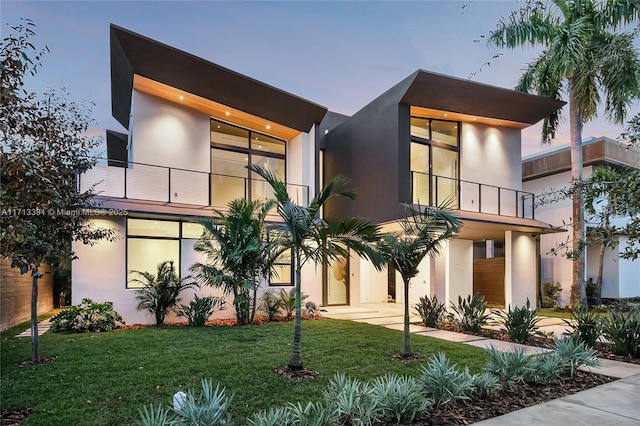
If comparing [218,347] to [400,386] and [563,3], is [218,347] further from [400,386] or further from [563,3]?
[563,3]

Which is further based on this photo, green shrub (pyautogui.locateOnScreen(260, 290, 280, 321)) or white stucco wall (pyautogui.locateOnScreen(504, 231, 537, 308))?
white stucco wall (pyautogui.locateOnScreen(504, 231, 537, 308))

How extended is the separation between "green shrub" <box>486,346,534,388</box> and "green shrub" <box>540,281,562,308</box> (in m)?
12.3

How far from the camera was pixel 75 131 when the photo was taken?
698cm

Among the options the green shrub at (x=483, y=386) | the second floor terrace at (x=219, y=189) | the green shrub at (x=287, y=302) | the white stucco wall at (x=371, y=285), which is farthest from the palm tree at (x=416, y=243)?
the white stucco wall at (x=371, y=285)

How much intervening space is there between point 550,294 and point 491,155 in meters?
6.01

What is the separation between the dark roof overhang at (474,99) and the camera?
11.9 m

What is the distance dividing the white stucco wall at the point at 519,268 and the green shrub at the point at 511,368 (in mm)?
9322

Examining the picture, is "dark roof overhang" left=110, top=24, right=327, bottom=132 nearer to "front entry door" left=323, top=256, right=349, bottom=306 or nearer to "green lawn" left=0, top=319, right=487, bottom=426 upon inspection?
"front entry door" left=323, top=256, right=349, bottom=306

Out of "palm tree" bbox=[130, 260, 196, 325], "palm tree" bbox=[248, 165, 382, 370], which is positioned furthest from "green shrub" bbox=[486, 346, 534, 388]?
"palm tree" bbox=[130, 260, 196, 325]

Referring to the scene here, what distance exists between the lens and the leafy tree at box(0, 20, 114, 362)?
3.44 m

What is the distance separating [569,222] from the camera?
16.0 m

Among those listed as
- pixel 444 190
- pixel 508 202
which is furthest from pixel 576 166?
pixel 444 190

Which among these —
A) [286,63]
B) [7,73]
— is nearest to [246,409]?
[7,73]

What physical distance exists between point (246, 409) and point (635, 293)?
19.1m
